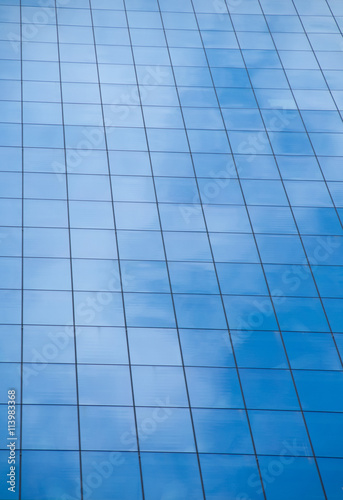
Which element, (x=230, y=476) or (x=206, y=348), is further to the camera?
(x=206, y=348)

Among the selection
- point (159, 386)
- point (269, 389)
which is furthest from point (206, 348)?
point (269, 389)

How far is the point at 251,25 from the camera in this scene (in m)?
23.0

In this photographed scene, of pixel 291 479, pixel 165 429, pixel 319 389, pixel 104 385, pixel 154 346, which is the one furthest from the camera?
pixel 154 346

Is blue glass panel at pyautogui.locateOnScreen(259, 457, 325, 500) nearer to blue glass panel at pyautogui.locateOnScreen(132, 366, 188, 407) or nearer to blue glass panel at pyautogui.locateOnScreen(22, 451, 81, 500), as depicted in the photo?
blue glass panel at pyautogui.locateOnScreen(132, 366, 188, 407)

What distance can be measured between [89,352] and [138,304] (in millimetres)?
1625

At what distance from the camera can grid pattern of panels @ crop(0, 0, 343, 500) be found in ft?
47.4

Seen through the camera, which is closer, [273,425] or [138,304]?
[273,425]

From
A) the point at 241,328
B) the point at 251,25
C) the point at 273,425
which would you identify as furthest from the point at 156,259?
the point at 251,25

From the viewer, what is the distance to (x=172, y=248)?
1750 centimetres

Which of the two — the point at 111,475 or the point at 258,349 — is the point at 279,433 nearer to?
the point at 258,349

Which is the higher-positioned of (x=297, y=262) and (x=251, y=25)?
(x=251, y=25)

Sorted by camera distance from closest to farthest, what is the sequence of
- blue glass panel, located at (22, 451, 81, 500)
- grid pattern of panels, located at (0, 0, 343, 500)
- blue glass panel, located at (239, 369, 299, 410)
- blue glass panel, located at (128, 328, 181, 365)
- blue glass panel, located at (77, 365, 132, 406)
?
blue glass panel, located at (22, 451, 81, 500), grid pattern of panels, located at (0, 0, 343, 500), blue glass panel, located at (77, 365, 132, 406), blue glass panel, located at (239, 369, 299, 410), blue glass panel, located at (128, 328, 181, 365)

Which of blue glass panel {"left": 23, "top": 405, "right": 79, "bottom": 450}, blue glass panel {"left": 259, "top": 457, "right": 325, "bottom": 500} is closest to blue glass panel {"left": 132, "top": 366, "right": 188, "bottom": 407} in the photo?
blue glass panel {"left": 23, "top": 405, "right": 79, "bottom": 450}

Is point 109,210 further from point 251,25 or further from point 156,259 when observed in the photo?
point 251,25
